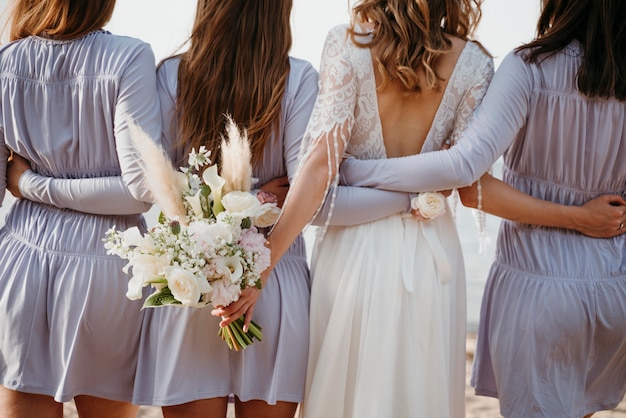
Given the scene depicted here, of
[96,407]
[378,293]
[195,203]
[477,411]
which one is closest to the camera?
[195,203]

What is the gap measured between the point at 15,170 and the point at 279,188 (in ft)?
2.68

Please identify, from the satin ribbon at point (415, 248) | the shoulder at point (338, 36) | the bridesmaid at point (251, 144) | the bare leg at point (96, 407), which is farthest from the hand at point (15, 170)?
the satin ribbon at point (415, 248)

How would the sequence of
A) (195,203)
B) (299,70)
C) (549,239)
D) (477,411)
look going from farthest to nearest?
(477,411), (549,239), (299,70), (195,203)

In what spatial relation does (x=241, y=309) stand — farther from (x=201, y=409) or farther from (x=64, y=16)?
(x=64, y=16)

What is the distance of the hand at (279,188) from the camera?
248 cm

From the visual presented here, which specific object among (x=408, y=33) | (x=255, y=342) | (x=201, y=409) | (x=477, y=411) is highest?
(x=408, y=33)

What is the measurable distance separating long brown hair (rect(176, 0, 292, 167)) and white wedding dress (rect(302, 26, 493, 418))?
15 cm

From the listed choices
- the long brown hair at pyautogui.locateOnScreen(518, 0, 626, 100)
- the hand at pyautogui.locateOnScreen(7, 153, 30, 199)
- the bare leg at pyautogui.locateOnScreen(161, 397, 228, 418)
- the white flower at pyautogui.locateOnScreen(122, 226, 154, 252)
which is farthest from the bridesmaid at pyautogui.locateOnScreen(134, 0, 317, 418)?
the long brown hair at pyautogui.locateOnScreen(518, 0, 626, 100)

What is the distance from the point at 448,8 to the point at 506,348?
1.04 m

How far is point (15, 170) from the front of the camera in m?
2.55

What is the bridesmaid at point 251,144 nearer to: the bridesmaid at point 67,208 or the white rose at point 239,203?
the bridesmaid at point 67,208

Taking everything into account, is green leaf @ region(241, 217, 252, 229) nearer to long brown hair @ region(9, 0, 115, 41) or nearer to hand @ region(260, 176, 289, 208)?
hand @ region(260, 176, 289, 208)

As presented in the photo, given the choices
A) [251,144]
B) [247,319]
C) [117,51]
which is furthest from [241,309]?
[117,51]

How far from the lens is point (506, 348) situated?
2572mm
